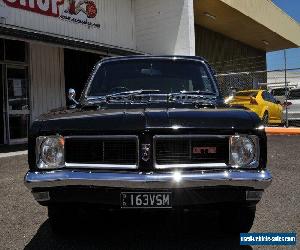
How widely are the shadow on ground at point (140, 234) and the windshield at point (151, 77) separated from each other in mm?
1336

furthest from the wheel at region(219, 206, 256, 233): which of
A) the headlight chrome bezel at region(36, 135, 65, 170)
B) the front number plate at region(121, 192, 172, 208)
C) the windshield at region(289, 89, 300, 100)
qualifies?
the windshield at region(289, 89, 300, 100)

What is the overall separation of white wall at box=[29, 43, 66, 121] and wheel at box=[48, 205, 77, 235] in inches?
385

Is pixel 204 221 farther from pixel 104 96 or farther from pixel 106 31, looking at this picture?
pixel 106 31

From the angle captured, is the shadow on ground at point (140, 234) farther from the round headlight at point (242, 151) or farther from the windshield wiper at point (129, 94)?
the windshield wiper at point (129, 94)

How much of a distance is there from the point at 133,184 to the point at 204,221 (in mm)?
1582

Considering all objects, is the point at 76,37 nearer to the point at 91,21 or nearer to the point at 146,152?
the point at 91,21

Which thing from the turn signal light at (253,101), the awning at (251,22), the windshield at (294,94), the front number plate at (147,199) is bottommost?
the front number plate at (147,199)

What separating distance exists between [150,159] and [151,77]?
1.84 metres

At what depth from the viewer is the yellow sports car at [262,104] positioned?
1570 centimetres

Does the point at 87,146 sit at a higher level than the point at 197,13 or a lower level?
lower

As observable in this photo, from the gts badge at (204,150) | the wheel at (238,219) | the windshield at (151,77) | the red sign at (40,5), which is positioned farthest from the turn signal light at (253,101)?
the gts badge at (204,150)

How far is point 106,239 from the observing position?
4016 mm

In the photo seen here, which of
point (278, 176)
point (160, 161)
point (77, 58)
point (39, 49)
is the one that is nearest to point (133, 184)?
point (160, 161)

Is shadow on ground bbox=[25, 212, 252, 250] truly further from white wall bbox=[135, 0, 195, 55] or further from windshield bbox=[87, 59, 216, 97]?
white wall bbox=[135, 0, 195, 55]
